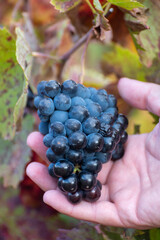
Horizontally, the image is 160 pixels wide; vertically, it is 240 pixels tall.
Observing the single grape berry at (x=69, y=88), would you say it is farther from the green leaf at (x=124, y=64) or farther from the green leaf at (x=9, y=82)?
the green leaf at (x=124, y=64)

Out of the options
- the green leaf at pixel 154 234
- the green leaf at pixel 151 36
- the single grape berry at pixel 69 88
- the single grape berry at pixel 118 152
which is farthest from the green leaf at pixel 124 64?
the green leaf at pixel 154 234

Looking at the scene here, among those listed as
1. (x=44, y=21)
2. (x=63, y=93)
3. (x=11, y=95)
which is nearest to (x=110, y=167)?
(x=63, y=93)

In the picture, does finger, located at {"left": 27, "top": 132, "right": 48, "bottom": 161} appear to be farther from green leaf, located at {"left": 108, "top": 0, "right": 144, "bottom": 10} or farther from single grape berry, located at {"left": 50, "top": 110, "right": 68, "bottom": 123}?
green leaf, located at {"left": 108, "top": 0, "right": 144, "bottom": 10}

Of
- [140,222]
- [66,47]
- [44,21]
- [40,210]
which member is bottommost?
[40,210]

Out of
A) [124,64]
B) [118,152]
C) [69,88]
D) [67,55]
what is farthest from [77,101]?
[124,64]

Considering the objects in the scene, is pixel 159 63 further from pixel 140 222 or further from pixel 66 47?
pixel 140 222

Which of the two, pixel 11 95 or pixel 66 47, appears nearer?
pixel 11 95

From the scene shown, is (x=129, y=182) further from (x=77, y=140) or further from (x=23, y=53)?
(x=23, y=53)
